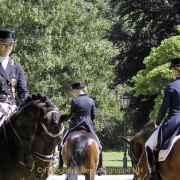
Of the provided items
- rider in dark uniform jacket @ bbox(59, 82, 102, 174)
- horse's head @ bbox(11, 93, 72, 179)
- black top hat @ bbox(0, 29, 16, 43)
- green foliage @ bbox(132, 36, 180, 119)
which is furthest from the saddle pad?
green foliage @ bbox(132, 36, 180, 119)

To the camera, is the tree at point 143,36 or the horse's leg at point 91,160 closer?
the horse's leg at point 91,160

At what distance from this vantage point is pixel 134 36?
30.5 m

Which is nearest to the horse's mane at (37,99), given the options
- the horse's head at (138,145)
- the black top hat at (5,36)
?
the black top hat at (5,36)

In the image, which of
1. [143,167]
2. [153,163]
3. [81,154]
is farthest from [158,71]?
[153,163]

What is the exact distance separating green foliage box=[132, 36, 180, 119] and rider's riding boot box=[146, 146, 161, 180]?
14045mm

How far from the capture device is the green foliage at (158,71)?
23062 mm

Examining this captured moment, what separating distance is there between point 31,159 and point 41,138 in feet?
1.14

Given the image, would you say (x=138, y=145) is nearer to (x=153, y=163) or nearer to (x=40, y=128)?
(x=153, y=163)

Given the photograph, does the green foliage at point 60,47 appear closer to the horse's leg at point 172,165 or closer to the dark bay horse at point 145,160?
the dark bay horse at point 145,160

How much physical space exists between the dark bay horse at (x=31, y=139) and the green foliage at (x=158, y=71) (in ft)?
52.2

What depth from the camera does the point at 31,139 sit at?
278 inches

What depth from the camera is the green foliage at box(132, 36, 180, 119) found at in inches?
908

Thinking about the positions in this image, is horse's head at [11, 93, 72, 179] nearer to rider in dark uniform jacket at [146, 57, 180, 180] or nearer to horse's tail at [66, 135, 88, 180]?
rider in dark uniform jacket at [146, 57, 180, 180]

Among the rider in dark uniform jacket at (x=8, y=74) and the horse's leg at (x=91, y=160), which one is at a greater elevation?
the rider in dark uniform jacket at (x=8, y=74)
